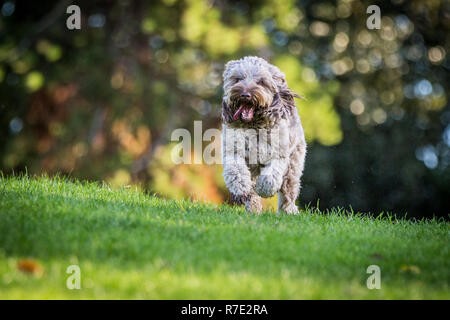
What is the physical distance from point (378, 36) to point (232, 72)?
14969 mm

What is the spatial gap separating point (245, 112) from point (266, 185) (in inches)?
34.6

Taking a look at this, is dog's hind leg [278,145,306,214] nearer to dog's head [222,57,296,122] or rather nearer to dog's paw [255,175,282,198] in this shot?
dog's paw [255,175,282,198]

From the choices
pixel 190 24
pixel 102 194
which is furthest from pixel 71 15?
pixel 102 194

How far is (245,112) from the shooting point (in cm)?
701

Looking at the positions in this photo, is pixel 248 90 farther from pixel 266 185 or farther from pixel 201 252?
pixel 201 252

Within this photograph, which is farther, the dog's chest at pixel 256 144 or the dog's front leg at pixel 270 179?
the dog's chest at pixel 256 144

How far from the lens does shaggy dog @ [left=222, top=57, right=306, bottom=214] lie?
6957 mm

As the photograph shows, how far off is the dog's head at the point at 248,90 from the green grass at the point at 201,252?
1194mm

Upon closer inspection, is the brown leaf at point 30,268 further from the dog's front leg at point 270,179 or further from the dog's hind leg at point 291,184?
the dog's hind leg at point 291,184

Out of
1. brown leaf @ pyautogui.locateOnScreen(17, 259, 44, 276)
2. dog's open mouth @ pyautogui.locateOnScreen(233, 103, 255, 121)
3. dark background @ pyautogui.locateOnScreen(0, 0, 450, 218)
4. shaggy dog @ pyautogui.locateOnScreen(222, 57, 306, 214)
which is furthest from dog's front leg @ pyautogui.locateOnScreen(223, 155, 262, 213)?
dark background @ pyautogui.locateOnScreen(0, 0, 450, 218)

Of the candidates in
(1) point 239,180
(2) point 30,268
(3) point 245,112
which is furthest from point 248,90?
(2) point 30,268

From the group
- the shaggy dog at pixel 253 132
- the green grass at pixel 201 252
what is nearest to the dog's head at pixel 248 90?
the shaggy dog at pixel 253 132

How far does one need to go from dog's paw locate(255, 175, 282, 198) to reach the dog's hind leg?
2.89ft

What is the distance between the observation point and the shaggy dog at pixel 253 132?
6957 millimetres
